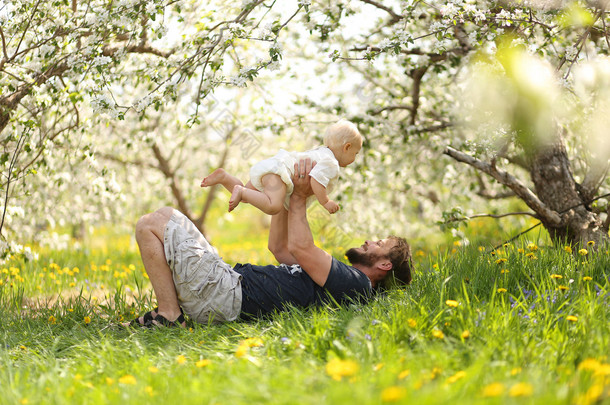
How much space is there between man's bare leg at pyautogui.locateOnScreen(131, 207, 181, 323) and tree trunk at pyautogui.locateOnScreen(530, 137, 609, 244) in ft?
9.24

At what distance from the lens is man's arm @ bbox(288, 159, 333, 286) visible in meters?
3.19

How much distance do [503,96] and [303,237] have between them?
2023mm

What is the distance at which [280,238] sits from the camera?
12.2 ft

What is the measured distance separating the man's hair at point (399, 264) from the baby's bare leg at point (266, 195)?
2.41ft

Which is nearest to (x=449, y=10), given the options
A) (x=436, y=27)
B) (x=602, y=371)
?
(x=436, y=27)

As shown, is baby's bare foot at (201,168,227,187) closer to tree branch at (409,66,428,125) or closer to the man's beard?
the man's beard

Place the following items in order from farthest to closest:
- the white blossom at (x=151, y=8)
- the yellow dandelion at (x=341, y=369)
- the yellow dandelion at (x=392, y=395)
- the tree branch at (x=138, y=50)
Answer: the tree branch at (x=138, y=50) → the white blossom at (x=151, y=8) → the yellow dandelion at (x=341, y=369) → the yellow dandelion at (x=392, y=395)

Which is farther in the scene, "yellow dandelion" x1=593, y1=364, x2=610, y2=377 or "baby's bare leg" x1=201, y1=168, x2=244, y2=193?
"baby's bare leg" x1=201, y1=168, x2=244, y2=193

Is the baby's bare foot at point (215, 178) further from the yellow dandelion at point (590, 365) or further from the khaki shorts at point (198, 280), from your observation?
the yellow dandelion at point (590, 365)

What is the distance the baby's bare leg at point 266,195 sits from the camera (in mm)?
3121

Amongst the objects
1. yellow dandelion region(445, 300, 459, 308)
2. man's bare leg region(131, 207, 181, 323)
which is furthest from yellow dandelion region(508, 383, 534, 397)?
man's bare leg region(131, 207, 181, 323)

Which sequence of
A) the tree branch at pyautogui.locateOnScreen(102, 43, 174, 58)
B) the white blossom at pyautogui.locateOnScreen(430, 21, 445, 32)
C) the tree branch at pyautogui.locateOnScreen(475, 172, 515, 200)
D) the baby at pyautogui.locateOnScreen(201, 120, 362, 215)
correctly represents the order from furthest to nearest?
the tree branch at pyautogui.locateOnScreen(475, 172, 515, 200), the tree branch at pyautogui.locateOnScreen(102, 43, 174, 58), the white blossom at pyautogui.locateOnScreen(430, 21, 445, 32), the baby at pyautogui.locateOnScreen(201, 120, 362, 215)

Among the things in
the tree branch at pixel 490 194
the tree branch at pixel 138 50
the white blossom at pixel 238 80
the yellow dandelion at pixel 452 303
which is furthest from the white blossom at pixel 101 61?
the tree branch at pixel 490 194

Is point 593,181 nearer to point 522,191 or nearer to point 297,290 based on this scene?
point 522,191
